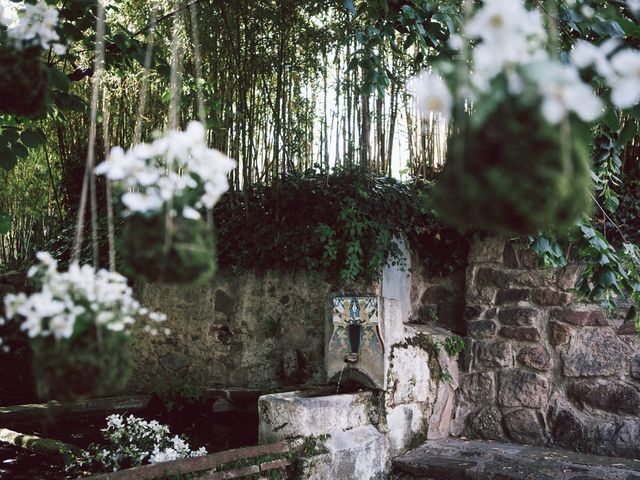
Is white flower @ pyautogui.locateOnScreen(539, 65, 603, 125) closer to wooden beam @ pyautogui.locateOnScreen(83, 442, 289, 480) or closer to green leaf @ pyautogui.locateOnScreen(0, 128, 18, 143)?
wooden beam @ pyautogui.locateOnScreen(83, 442, 289, 480)

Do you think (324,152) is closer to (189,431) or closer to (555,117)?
(189,431)

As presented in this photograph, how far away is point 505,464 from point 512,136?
343 cm

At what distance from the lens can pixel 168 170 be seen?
1199 mm

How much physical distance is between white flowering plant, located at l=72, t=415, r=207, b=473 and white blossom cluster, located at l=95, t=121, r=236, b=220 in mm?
2544

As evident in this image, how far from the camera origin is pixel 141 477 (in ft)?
9.08

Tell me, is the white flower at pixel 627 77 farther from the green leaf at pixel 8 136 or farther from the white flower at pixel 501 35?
the green leaf at pixel 8 136

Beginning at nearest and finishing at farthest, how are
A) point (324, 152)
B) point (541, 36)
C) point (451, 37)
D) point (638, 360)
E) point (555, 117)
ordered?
point (555, 117) < point (541, 36) < point (451, 37) < point (638, 360) < point (324, 152)

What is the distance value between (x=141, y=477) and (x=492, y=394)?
2749mm

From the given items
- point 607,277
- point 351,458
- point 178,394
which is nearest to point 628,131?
point 607,277

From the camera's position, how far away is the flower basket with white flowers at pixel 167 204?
1.17 m

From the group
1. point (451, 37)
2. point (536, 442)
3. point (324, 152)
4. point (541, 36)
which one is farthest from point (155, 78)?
point (541, 36)

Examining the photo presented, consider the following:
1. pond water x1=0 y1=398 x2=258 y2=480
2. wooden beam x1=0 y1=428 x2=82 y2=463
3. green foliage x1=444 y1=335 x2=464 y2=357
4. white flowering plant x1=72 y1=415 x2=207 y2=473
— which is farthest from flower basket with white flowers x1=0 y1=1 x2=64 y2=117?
green foliage x1=444 y1=335 x2=464 y2=357

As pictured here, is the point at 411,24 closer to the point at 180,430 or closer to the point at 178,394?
the point at 180,430

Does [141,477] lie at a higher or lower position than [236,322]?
lower
